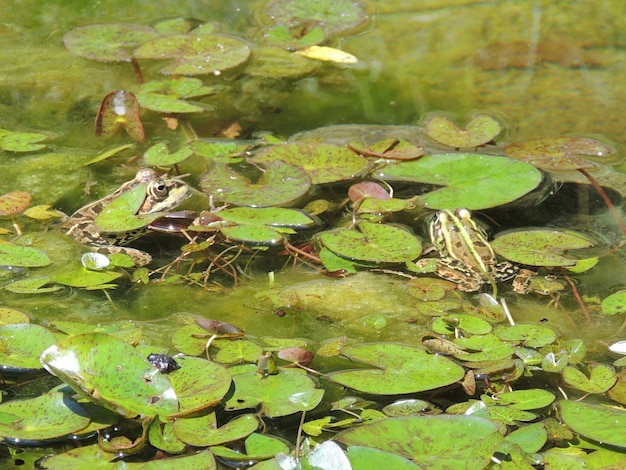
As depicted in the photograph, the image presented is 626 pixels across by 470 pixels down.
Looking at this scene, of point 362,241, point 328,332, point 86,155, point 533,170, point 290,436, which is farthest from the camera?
point 86,155

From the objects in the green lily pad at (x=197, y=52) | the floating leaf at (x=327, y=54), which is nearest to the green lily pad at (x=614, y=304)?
the floating leaf at (x=327, y=54)

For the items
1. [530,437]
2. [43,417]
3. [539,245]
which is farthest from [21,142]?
[530,437]

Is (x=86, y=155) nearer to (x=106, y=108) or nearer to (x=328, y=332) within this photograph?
(x=106, y=108)

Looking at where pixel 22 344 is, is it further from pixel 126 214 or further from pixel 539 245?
pixel 539 245

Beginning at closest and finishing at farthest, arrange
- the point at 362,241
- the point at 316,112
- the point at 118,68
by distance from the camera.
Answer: the point at 362,241
the point at 316,112
the point at 118,68

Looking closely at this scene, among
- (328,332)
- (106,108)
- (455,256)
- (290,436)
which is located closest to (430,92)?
(455,256)

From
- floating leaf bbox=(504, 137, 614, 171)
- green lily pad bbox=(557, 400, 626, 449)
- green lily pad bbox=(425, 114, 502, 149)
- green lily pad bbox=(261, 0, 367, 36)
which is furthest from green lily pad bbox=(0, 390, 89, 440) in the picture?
green lily pad bbox=(261, 0, 367, 36)
